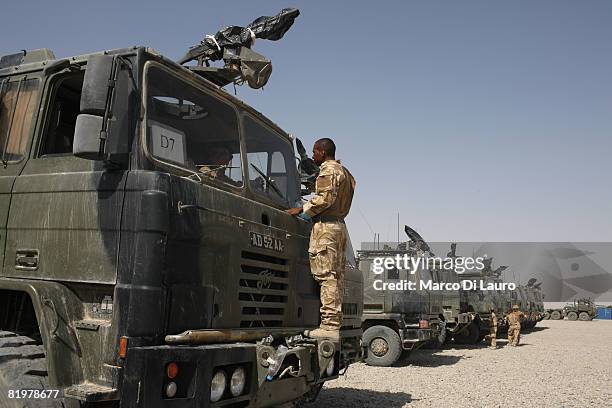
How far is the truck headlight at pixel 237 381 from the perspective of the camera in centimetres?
329

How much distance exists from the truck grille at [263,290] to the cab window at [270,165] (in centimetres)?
61

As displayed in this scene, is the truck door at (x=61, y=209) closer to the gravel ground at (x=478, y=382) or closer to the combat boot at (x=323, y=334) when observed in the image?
the combat boot at (x=323, y=334)

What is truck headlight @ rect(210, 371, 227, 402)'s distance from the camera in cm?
312

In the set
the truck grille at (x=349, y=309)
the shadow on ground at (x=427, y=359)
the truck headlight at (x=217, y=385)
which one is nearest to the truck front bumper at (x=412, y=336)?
the shadow on ground at (x=427, y=359)

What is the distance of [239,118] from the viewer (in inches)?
169

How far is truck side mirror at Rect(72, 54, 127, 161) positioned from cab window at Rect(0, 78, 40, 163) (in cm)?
84

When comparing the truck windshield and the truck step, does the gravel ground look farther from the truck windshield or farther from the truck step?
the truck step

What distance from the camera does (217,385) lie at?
10.4 feet

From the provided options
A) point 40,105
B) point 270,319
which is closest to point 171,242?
point 270,319

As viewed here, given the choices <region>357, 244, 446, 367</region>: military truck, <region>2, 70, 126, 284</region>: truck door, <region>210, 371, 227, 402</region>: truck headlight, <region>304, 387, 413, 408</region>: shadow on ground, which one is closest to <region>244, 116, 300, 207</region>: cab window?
<region>2, 70, 126, 284</region>: truck door

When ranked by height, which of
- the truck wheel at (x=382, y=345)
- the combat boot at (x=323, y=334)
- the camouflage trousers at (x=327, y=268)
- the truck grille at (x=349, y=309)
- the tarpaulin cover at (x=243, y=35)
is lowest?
the truck wheel at (x=382, y=345)

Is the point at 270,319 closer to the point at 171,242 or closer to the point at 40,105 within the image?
the point at 171,242

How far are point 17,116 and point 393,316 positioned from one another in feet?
28.5

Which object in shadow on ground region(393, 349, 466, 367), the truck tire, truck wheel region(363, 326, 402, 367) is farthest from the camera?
the truck tire
